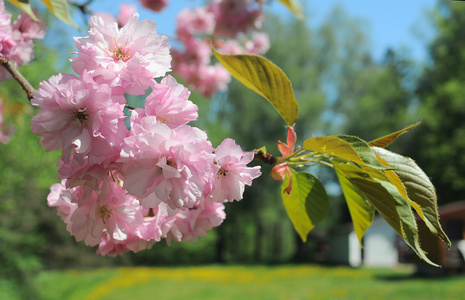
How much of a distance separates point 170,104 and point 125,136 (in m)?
0.07

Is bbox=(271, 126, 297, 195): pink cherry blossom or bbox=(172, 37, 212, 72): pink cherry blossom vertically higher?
bbox=(172, 37, 212, 72): pink cherry blossom

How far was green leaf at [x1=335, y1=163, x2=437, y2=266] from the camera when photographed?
1.82ft

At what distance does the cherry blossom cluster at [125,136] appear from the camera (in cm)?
52

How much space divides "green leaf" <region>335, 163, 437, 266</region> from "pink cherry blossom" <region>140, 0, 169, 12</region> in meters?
2.63

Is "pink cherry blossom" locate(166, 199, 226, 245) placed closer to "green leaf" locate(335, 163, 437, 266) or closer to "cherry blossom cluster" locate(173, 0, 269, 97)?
"green leaf" locate(335, 163, 437, 266)

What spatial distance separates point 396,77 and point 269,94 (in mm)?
18442

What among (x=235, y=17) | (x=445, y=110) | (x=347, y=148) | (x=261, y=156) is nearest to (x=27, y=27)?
(x=261, y=156)

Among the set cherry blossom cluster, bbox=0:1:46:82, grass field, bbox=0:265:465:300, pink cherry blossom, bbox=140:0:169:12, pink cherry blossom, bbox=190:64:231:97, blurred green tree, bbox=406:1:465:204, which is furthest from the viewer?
blurred green tree, bbox=406:1:465:204

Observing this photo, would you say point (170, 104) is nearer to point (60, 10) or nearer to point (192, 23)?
point (60, 10)

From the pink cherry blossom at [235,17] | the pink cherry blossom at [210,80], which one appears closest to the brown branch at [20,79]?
the pink cherry blossom at [235,17]

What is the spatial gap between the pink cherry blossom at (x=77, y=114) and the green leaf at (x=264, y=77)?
0.15 meters

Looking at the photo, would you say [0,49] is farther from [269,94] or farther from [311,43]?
[311,43]

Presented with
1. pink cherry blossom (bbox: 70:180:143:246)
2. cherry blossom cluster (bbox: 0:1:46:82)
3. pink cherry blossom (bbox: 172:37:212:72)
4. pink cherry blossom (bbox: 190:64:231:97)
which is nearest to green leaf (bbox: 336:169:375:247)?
pink cherry blossom (bbox: 70:180:143:246)

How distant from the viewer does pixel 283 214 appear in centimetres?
Result: 1530
